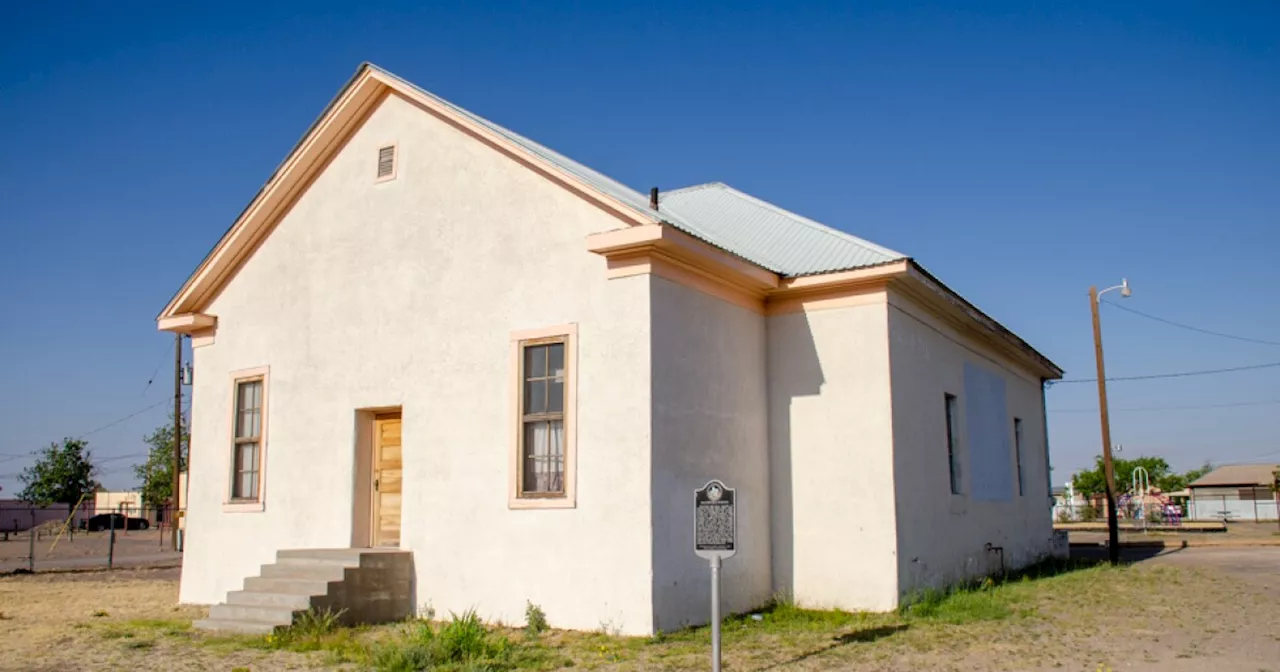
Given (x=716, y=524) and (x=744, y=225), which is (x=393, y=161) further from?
(x=716, y=524)

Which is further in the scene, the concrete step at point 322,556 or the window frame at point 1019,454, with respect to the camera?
the window frame at point 1019,454

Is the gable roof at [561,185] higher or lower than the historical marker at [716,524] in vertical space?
higher

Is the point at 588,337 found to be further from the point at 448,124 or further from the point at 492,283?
the point at 448,124

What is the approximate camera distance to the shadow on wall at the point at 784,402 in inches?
532

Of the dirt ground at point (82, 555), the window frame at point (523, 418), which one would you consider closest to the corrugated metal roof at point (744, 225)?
the window frame at point (523, 418)

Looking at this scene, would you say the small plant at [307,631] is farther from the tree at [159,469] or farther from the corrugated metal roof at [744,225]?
the tree at [159,469]

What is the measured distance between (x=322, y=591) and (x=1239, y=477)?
80363 millimetres

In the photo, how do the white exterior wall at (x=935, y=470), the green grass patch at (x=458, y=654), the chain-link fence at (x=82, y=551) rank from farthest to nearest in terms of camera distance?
the chain-link fence at (x=82, y=551)
the white exterior wall at (x=935, y=470)
the green grass patch at (x=458, y=654)

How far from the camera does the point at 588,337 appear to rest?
39.2 feet

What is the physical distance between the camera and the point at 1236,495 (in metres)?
70.0

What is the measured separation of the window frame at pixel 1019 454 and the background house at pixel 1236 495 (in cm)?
4360

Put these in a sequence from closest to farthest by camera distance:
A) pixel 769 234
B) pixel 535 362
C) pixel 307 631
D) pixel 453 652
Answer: pixel 453 652, pixel 307 631, pixel 535 362, pixel 769 234

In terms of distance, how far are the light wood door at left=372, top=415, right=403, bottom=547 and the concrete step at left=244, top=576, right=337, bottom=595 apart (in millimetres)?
1562

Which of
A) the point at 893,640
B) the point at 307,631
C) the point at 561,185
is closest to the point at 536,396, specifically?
the point at 561,185
